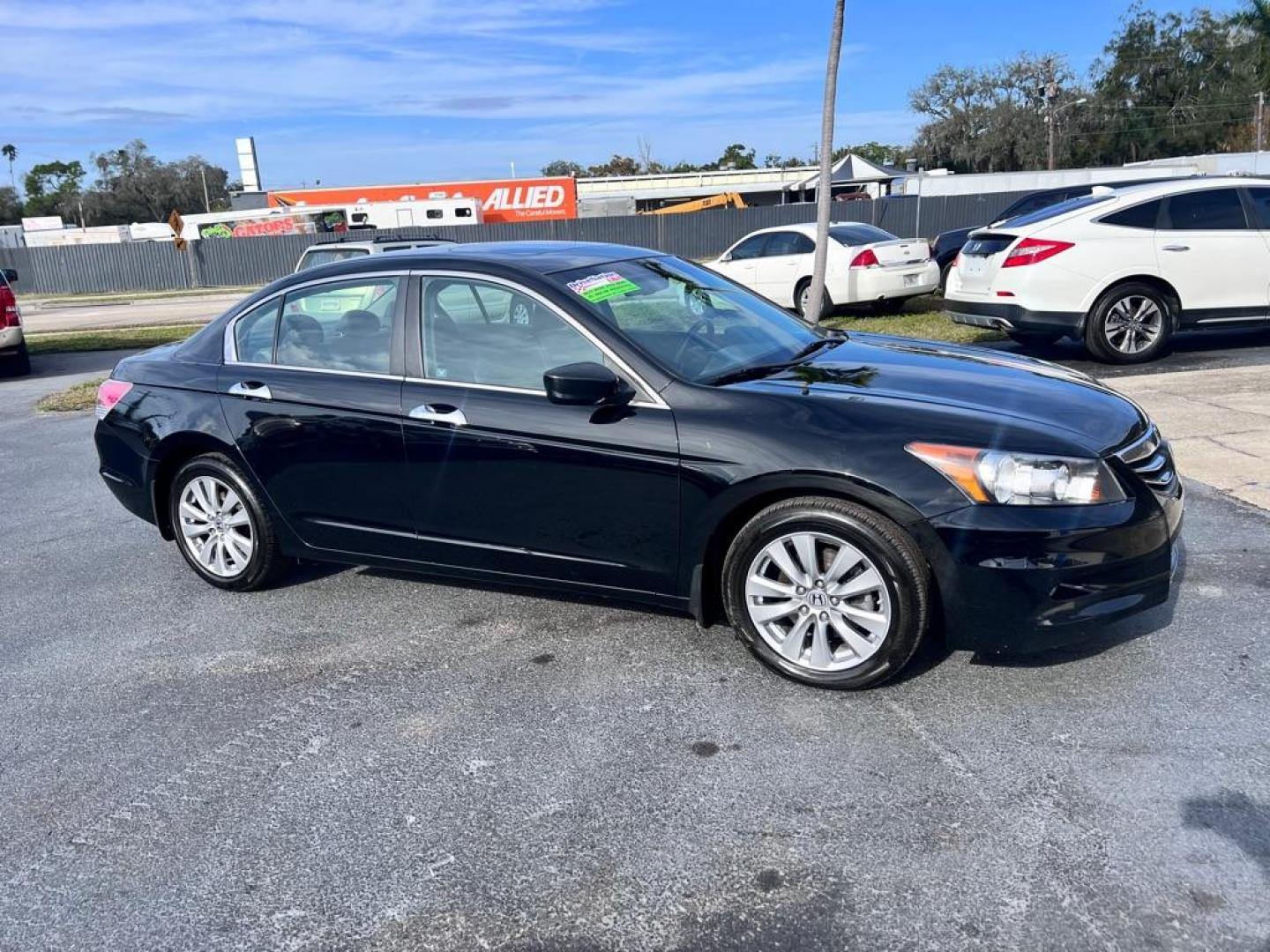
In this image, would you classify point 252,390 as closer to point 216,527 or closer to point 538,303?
point 216,527

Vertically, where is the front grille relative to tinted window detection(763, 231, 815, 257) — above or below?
below

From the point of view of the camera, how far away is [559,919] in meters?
2.69

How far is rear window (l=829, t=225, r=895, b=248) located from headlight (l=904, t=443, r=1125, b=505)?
1077 cm

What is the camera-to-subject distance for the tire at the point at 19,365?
1369 centimetres

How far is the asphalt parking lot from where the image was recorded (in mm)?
2680

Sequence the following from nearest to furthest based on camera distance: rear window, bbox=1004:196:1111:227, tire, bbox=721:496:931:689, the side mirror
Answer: tire, bbox=721:496:931:689
the side mirror
rear window, bbox=1004:196:1111:227

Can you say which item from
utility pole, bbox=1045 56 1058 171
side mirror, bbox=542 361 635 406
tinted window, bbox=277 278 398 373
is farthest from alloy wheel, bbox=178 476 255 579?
utility pole, bbox=1045 56 1058 171

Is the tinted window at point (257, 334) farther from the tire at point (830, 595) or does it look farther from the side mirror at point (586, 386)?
the tire at point (830, 595)

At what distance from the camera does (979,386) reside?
4074 millimetres

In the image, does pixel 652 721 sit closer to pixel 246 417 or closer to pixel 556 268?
pixel 556 268

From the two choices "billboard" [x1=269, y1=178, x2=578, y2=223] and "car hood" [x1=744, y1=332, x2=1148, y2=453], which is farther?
"billboard" [x1=269, y1=178, x2=578, y2=223]

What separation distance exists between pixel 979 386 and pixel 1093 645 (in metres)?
1.10

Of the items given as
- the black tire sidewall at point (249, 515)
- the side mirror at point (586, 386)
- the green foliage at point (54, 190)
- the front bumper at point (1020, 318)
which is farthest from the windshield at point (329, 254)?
the green foliage at point (54, 190)

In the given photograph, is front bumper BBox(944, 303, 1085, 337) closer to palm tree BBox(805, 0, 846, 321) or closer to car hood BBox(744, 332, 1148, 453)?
palm tree BBox(805, 0, 846, 321)
